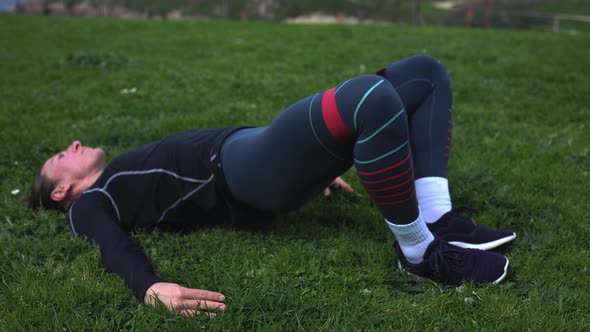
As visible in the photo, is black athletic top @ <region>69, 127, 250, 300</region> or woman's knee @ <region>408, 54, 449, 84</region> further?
woman's knee @ <region>408, 54, 449, 84</region>

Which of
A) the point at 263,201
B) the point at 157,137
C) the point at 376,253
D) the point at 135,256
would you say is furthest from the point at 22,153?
the point at 376,253

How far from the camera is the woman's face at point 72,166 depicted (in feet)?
10.7

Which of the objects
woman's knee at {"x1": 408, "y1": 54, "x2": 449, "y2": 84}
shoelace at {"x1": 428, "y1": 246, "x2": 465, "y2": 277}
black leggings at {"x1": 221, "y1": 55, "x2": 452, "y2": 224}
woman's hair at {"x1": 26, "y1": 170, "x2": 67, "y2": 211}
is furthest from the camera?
woman's hair at {"x1": 26, "y1": 170, "x2": 67, "y2": 211}

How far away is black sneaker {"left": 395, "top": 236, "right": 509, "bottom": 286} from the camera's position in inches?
101

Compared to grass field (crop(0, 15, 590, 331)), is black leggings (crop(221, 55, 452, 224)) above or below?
above

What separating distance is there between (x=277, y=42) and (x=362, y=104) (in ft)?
26.5

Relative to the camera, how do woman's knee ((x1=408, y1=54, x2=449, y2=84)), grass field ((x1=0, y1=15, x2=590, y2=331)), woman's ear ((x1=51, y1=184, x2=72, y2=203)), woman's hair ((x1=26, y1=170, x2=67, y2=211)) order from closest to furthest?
grass field ((x1=0, y1=15, x2=590, y2=331)) → woman's knee ((x1=408, y1=54, x2=449, y2=84)) → woman's ear ((x1=51, y1=184, x2=72, y2=203)) → woman's hair ((x1=26, y1=170, x2=67, y2=211))

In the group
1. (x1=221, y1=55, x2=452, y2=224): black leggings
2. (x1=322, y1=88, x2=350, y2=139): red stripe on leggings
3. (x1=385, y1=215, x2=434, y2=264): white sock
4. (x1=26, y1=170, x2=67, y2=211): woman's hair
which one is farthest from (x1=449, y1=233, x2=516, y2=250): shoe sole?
(x1=26, y1=170, x2=67, y2=211): woman's hair

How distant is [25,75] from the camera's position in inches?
292

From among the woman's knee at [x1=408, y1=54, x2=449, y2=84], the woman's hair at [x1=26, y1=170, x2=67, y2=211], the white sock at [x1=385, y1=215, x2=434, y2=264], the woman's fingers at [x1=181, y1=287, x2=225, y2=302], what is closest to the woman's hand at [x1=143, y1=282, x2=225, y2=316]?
the woman's fingers at [x1=181, y1=287, x2=225, y2=302]

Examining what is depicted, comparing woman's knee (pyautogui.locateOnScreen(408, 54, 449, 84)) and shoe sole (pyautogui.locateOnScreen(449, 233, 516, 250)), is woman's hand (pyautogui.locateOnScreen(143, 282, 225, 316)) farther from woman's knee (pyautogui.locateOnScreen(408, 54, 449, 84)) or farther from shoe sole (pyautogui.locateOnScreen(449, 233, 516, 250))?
woman's knee (pyautogui.locateOnScreen(408, 54, 449, 84))

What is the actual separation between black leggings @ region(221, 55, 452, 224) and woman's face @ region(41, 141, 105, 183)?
1.00 metres

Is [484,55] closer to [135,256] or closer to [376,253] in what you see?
[376,253]

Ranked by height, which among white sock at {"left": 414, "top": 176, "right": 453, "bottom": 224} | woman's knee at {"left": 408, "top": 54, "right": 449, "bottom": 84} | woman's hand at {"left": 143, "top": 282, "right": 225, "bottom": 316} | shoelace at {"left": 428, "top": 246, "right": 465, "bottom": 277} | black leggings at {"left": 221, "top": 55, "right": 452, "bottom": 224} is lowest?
woman's hand at {"left": 143, "top": 282, "right": 225, "bottom": 316}
